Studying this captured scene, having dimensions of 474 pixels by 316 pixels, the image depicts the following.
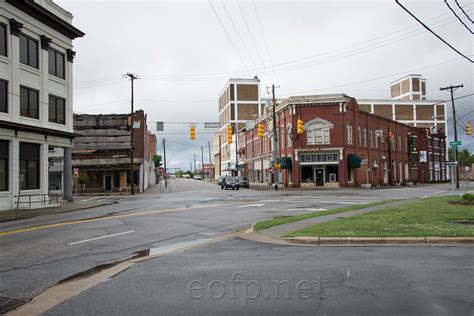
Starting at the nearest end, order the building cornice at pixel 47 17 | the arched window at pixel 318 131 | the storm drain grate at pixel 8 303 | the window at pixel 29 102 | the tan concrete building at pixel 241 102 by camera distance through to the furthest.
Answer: the storm drain grate at pixel 8 303, the building cornice at pixel 47 17, the window at pixel 29 102, the arched window at pixel 318 131, the tan concrete building at pixel 241 102

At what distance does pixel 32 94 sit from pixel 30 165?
4.56 metres

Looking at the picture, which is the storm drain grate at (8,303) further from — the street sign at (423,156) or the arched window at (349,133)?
the street sign at (423,156)

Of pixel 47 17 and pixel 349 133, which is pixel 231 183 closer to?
pixel 349 133

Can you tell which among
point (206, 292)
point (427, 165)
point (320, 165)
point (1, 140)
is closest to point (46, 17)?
point (1, 140)

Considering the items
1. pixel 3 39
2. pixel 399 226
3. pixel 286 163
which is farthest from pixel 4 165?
pixel 286 163

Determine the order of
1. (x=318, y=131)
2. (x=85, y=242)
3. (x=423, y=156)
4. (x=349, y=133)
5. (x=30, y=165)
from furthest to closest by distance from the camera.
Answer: (x=423, y=156), (x=349, y=133), (x=318, y=131), (x=30, y=165), (x=85, y=242)

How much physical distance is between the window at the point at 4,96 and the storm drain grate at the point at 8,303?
21.4 meters

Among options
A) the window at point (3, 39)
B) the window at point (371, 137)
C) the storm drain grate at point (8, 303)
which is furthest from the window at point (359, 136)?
the storm drain grate at point (8, 303)

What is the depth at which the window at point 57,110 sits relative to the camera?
29156 millimetres

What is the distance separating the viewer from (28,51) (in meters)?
26.8

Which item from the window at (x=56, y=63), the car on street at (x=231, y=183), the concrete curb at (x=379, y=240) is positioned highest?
the window at (x=56, y=63)

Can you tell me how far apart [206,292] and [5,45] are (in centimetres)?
2417

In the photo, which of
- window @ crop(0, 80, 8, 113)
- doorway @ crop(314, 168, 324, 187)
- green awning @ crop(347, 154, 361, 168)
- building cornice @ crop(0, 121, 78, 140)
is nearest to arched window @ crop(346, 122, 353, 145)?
green awning @ crop(347, 154, 361, 168)

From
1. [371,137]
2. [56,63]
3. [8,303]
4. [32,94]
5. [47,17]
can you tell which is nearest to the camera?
[8,303]
